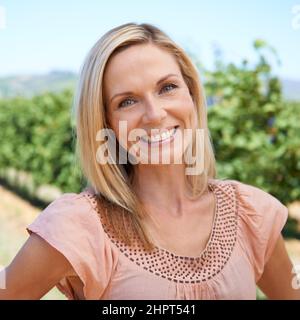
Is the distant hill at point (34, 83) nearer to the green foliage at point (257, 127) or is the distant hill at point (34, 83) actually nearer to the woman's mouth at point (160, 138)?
the green foliage at point (257, 127)

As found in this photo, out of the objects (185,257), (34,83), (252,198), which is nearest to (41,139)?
(34,83)

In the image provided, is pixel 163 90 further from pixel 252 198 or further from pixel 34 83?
pixel 34 83

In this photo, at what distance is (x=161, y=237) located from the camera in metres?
1.23

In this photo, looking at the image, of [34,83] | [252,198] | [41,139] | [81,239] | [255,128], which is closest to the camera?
[81,239]

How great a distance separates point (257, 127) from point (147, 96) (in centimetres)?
240

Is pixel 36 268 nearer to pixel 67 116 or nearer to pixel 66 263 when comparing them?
pixel 66 263

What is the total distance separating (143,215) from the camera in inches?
48.9

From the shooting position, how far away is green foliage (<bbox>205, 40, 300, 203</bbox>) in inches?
132

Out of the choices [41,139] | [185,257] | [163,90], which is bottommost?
[41,139]

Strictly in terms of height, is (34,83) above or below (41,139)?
above

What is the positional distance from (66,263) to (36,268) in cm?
6

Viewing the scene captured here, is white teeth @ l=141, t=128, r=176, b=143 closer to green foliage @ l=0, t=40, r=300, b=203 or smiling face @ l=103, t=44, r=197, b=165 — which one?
smiling face @ l=103, t=44, r=197, b=165

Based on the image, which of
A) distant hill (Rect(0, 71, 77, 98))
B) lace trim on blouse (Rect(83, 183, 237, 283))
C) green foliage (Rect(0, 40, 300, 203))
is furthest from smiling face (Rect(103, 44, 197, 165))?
distant hill (Rect(0, 71, 77, 98))

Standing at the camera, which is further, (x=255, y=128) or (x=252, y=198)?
(x=255, y=128)
